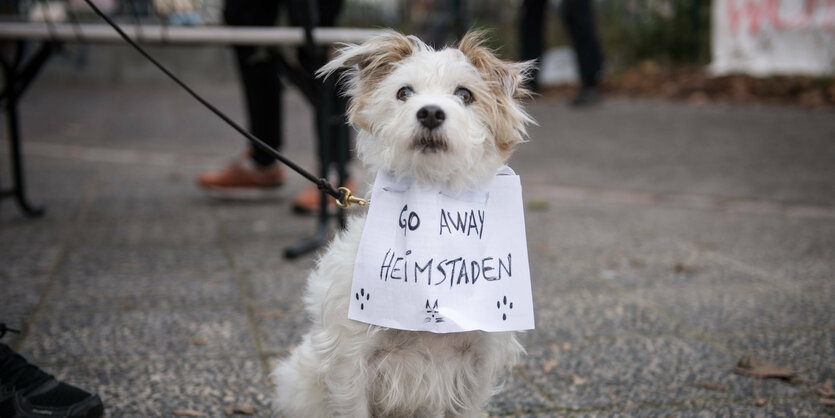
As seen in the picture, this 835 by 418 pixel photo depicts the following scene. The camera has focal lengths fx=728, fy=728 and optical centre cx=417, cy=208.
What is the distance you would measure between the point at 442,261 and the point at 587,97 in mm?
7502

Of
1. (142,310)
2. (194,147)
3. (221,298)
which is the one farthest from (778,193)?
(194,147)

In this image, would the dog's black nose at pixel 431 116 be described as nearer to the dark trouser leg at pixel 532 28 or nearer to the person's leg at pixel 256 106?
the person's leg at pixel 256 106

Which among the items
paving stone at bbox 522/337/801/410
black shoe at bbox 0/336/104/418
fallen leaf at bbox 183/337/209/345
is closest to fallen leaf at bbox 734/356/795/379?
paving stone at bbox 522/337/801/410

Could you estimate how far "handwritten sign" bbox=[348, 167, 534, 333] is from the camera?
2041 mm

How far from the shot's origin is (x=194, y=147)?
28.3 feet

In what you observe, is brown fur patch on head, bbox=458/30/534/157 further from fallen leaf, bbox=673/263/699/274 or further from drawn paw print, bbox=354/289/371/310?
fallen leaf, bbox=673/263/699/274

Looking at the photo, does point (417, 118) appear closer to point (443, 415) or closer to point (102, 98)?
point (443, 415)

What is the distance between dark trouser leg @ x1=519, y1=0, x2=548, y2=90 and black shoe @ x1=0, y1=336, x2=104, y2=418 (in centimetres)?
726

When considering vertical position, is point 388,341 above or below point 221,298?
above

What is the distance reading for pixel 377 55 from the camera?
7.29ft

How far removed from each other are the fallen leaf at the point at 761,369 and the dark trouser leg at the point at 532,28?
6200 millimetres

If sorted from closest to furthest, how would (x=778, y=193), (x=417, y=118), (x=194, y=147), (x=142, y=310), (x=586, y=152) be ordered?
(x=417, y=118) < (x=142, y=310) < (x=778, y=193) < (x=586, y=152) < (x=194, y=147)

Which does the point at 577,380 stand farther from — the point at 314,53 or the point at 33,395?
the point at 314,53

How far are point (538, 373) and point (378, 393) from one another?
3.14 feet
